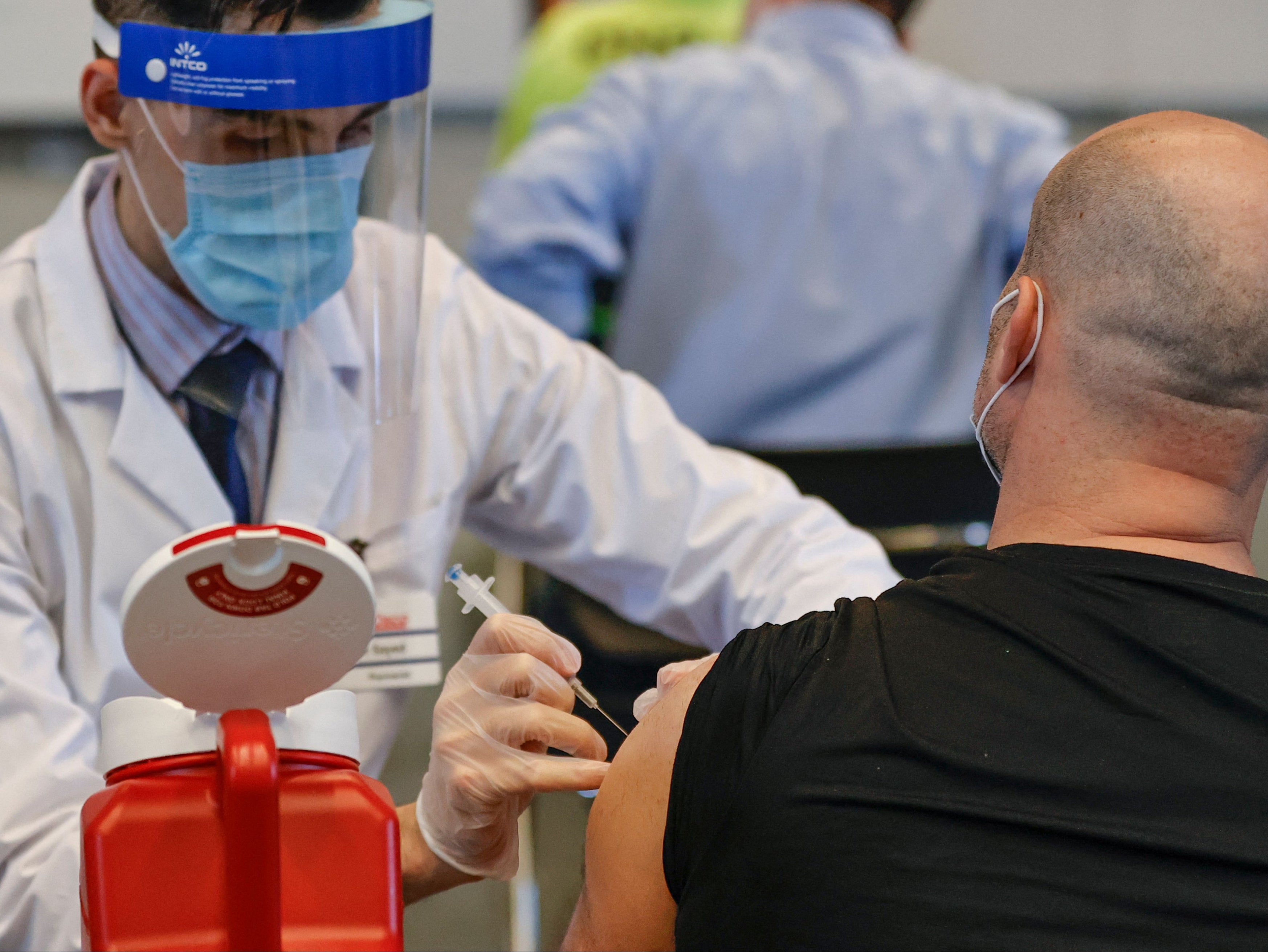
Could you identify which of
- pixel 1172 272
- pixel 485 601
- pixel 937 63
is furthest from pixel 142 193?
pixel 937 63

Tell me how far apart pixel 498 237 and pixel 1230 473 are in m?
1.68

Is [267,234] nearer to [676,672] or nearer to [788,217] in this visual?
[676,672]

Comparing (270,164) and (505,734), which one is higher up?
(270,164)

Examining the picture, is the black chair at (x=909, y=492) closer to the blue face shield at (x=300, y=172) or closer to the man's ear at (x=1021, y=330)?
the blue face shield at (x=300, y=172)

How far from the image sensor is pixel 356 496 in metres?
1.36

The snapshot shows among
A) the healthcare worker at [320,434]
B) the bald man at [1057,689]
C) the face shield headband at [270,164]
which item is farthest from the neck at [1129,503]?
the face shield headband at [270,164]

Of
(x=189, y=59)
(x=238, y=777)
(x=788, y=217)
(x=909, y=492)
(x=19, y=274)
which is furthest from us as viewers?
(x=788, y=217)

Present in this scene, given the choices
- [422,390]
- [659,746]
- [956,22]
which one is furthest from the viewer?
[956,22]

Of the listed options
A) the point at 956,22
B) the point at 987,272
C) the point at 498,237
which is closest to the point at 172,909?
the point at 498,237

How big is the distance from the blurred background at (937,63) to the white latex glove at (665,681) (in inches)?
74.8

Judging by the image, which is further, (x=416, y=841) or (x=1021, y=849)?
(x=416, y=841)

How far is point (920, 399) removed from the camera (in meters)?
2.42

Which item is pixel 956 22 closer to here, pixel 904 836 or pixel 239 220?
pixel 239 220

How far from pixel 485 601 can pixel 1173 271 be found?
51 cm
